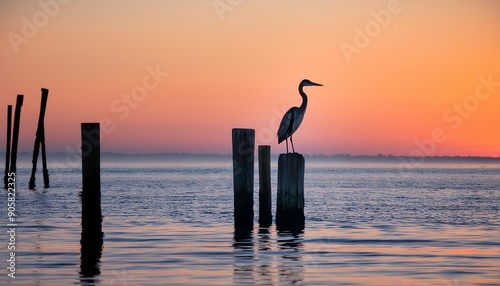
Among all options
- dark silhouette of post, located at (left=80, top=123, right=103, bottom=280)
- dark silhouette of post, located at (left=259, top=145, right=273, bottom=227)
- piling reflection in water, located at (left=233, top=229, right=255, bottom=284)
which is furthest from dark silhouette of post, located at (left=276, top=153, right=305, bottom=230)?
dark silhouette of post, located at (left=80, top=123, right=103, bottom=280)

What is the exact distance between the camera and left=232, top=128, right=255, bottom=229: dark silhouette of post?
17.5 meters

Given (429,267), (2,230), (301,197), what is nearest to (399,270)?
(429,267)

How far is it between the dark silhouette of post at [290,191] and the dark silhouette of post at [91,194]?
12.9 ft

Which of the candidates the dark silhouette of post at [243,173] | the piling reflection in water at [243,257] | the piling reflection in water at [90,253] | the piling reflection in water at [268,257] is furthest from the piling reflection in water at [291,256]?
the piling reflection in water at [90,253]

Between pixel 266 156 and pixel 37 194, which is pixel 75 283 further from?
pixel 37 194

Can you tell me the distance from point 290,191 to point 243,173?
107 cm

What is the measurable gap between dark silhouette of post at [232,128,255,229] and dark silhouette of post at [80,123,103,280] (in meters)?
3.07

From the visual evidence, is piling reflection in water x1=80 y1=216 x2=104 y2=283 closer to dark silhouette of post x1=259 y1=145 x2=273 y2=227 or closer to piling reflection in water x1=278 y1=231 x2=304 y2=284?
piling reflection in water x1=278 y1=231 x2=304 y2=284

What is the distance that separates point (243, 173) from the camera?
1773cm

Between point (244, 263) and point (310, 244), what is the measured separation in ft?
9.90

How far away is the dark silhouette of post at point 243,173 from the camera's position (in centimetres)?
1750

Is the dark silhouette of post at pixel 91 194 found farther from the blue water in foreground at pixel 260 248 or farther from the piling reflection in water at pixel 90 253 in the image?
the blue water in foreground at pixel 260 248

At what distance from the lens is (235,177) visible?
17.9m

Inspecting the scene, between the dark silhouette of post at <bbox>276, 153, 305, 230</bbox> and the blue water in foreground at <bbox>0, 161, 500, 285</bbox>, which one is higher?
the dark silhouette of post at <bbox>276, 153, 305, 230</bbox>
